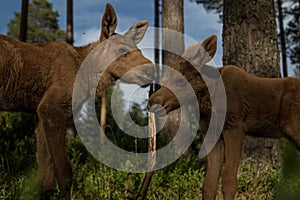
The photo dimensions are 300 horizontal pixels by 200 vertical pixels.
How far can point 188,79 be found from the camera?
493 centimetres

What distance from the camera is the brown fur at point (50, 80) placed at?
5.44 m

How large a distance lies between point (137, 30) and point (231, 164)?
2.67 m

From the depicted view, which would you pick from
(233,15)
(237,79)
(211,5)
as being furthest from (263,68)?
(211,5)

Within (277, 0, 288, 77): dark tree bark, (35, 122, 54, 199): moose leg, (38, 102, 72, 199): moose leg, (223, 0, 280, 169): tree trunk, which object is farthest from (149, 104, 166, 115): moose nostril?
(277, 0, 288, 77): dark tree bark

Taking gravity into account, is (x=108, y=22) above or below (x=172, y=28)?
below

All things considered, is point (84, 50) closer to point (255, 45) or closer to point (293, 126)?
point (255, 45)

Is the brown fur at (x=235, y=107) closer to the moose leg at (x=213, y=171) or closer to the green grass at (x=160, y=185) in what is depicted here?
the moose leg at (x=213, y=171)

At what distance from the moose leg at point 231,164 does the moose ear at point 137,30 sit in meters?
2.35

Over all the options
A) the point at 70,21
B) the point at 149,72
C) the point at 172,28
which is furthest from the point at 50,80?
the point at 70,21

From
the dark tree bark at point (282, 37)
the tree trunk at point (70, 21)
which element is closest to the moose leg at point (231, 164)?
the tree trunk at point (70, 21)

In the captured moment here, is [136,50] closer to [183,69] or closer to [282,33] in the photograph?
[183,69]

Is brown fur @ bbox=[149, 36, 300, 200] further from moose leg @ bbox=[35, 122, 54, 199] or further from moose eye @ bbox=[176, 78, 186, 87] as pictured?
moose leg @ bbox=[35, 122, 54, 199]

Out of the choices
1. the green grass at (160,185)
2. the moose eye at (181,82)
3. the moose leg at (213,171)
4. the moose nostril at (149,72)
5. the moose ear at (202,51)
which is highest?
the moose ear at (202,51)

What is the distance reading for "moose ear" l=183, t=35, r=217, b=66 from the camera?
4.57 meters
